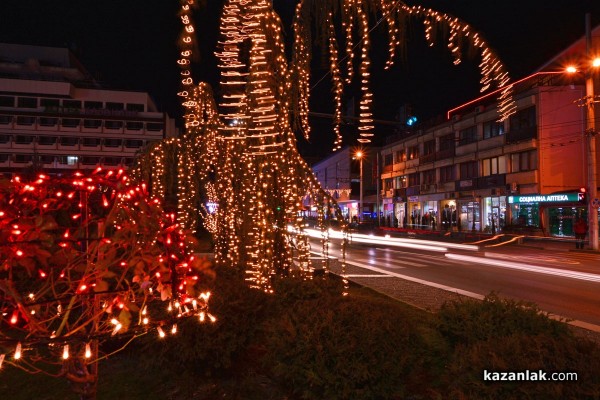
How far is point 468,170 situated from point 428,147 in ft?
26.1

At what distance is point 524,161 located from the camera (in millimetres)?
36719

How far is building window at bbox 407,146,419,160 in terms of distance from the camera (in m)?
54.5

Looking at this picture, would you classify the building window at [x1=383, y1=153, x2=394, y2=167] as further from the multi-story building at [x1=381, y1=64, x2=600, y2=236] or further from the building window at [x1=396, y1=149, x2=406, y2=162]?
the multi-story building at [x1=381, y1=64, x2=600, y2=236]

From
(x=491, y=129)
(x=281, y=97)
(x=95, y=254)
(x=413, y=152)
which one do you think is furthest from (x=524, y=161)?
(x=95, y=254)

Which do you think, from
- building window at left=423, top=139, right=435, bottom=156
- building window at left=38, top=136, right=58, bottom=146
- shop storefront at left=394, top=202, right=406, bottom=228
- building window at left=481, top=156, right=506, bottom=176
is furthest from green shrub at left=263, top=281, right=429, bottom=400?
building window at left=38, top=136, right=58, bottom=146

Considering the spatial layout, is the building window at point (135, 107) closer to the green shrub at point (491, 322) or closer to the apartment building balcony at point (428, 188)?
the apartment building balcony at point (428, 188)

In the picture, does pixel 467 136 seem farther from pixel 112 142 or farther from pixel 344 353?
pixel 112 142

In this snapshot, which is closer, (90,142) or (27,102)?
(27,102)

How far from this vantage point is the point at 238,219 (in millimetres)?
7559

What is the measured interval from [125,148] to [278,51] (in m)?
65.4

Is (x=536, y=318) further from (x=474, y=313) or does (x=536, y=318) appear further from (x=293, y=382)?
(x=293, y=382)

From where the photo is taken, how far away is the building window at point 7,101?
63.9 meters

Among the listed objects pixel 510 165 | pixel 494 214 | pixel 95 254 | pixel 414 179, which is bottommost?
pixel 95 254

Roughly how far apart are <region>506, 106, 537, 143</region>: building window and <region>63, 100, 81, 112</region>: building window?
55593 mm
